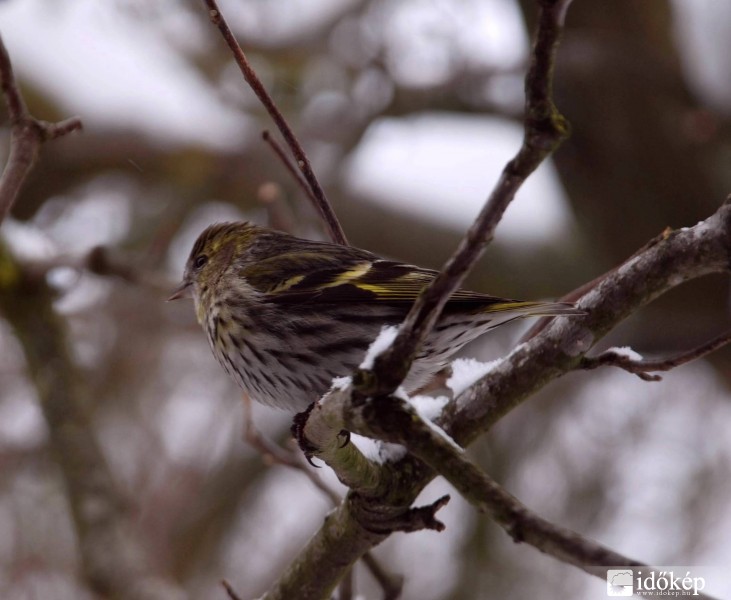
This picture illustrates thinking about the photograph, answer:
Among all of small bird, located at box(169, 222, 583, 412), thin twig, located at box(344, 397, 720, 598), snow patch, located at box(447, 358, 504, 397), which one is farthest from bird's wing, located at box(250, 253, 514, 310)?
thin twig, located at box(344, 397, 720, 598)

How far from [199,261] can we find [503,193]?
266 cm

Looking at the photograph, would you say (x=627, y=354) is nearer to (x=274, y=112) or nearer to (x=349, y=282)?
(x=274, y=112)

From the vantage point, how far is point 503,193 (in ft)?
4.95

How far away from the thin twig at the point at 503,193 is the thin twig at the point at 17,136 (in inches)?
38.2

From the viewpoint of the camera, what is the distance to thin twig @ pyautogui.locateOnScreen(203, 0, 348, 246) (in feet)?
6.61

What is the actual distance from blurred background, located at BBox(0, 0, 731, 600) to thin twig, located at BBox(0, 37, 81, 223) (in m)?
3.22

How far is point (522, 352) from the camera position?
83.9 inches

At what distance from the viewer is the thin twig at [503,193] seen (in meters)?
1.37

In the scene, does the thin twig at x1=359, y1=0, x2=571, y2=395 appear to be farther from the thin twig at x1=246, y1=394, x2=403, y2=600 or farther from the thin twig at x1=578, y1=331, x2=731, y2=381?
the thin twig at x1=246, y1=394, x2=403, y2=600

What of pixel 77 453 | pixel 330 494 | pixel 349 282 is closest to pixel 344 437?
pixel 330 494

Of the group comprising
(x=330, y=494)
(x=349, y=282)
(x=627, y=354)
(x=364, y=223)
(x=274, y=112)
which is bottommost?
(x=330, y=494)

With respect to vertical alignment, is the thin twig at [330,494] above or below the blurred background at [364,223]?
below

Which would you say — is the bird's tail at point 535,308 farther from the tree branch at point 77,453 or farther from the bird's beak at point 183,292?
the tree branch at point 77,453

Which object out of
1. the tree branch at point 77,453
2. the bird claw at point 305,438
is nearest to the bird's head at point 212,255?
the tree branch at point 77,453
